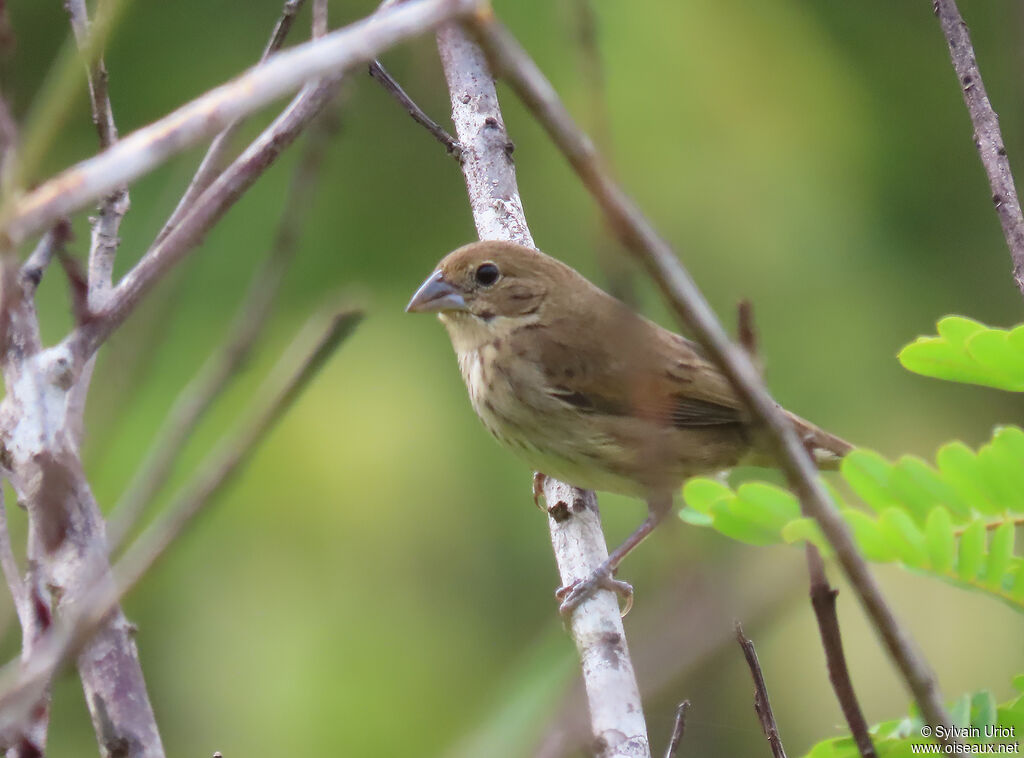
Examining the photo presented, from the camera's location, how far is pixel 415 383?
645cm

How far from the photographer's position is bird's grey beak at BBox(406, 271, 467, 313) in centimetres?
417

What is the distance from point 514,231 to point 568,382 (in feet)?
1.82

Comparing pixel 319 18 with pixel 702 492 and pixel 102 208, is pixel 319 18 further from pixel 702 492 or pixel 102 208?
pixel 702 492

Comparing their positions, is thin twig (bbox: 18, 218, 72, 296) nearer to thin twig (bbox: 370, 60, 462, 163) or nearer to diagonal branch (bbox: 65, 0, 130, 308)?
diagonal branch (bbox: 65, 0, 130, 308)

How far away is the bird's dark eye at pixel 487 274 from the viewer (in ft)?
13.3

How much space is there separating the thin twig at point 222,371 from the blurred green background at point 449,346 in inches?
134

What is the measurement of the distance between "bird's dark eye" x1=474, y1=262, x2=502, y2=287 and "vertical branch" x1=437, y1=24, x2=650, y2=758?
0.11 m

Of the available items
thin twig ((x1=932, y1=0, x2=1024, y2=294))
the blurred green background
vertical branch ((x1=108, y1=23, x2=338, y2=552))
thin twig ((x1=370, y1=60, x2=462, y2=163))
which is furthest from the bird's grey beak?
vertical branch ((x1=108, y1=23, x2=338, y2=552))

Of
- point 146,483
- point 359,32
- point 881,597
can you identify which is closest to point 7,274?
point 146,483

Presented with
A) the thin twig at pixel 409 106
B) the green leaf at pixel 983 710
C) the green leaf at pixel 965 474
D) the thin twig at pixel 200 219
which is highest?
the thin twig at pixel 409 106

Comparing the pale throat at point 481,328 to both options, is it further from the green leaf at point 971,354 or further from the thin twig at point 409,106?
the green leaf at point 971,354

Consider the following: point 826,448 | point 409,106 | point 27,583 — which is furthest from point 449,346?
point 27,583

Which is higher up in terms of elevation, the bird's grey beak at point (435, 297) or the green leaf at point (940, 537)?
the bird's grey beak at point (435, 297)

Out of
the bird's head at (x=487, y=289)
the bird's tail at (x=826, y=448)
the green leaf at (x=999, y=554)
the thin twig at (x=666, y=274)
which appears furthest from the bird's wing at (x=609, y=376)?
the thin twig at (x=666, y=274)
